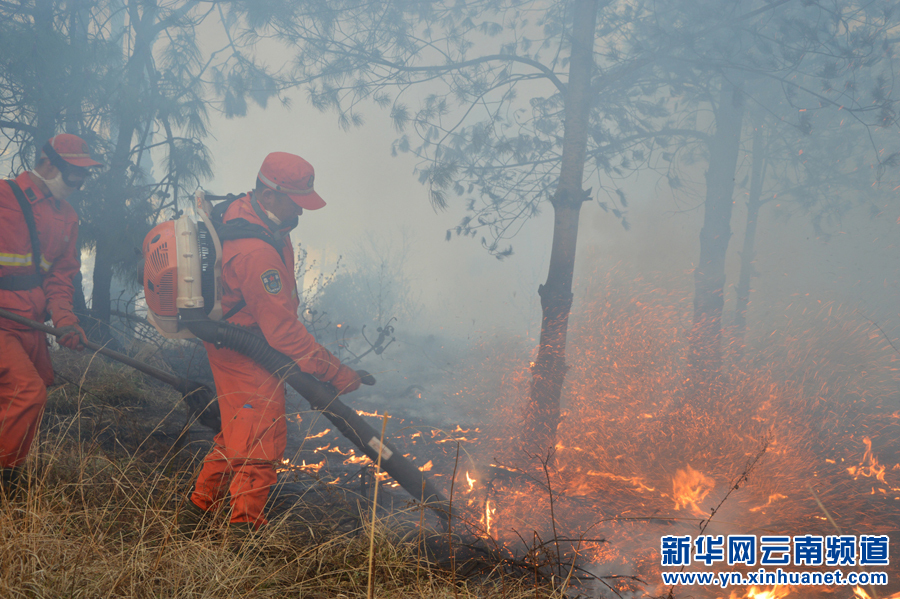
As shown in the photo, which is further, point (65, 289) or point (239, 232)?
point (65, 289)

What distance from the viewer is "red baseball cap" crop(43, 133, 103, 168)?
379 cm

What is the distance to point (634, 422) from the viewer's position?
20.0 feet

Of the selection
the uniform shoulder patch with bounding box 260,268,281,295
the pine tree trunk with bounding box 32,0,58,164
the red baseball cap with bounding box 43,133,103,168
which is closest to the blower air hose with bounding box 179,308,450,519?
the uniform shoulder patch with bounding box 260,268,281,295

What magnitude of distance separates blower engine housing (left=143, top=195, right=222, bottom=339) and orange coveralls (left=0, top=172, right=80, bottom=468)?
934 millimetres

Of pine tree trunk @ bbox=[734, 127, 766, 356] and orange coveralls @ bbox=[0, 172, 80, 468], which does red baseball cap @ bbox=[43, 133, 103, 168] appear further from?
pine tree trunk @ bbox=[734, 127, 766, 356]

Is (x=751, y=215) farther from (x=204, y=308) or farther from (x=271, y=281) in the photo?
(x=204, y=308)

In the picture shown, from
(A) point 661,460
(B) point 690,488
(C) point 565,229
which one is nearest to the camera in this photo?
(B) point 690,488

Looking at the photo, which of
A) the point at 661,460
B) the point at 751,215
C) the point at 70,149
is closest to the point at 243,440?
the point at 70,149

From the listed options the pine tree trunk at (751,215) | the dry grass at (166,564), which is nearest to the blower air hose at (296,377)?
the dry grass at (166,564)

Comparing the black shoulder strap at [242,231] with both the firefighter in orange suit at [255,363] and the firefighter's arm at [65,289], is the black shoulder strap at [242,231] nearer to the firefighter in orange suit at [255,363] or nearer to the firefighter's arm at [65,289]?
the firefighter in orange suit at [255,363]

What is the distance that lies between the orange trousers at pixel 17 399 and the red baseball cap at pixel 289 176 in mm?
1978

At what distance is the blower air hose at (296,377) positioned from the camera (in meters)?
2.98

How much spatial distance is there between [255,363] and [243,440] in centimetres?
53

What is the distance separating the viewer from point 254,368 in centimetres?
315
